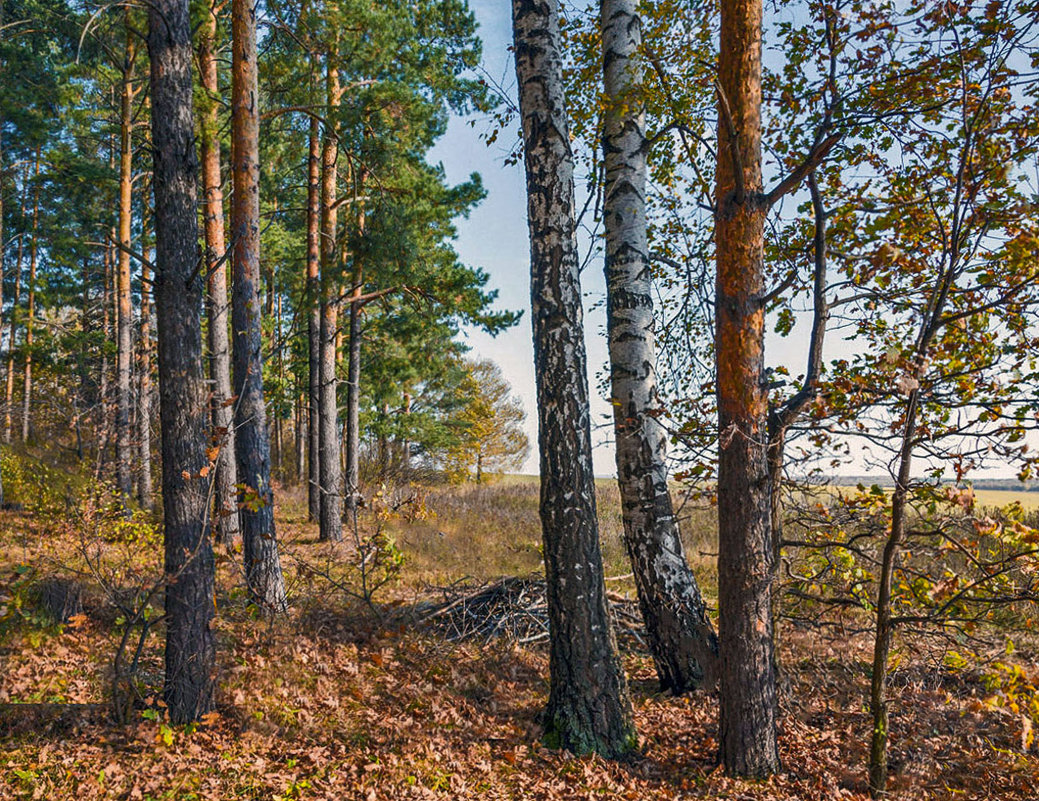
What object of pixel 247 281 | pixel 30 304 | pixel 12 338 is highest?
pixel 30 304

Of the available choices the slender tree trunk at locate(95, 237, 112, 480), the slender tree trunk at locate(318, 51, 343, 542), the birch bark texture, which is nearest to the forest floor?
the birch bark texture

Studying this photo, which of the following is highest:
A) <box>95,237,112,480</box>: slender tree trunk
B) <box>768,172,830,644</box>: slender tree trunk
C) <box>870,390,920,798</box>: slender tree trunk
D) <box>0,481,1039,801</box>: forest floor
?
<box>95,237,112,480</box>: slender tree trunk

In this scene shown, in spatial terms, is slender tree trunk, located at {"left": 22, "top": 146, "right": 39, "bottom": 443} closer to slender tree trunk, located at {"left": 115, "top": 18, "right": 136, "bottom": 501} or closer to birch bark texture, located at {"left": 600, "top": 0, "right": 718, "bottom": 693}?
slender tree trunk, located at {"left": 115, "top": 18, "right": 136, "bottom": 501}

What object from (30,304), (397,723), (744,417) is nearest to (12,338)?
(30,304)

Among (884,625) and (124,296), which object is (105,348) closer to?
(124,296)

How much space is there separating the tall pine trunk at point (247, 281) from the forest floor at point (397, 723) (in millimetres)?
1430

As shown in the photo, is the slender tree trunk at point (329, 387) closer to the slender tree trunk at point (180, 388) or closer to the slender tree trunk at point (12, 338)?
the slender tree trunk at point (180, 388)

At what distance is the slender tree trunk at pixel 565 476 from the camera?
4.12m

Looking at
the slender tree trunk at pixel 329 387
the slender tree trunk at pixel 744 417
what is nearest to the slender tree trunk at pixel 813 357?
the slender tree trunk at pixel 744 417

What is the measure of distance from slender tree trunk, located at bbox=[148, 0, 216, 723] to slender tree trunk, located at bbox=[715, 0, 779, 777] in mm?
3585

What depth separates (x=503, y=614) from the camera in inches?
257

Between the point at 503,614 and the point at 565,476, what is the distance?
3.03m

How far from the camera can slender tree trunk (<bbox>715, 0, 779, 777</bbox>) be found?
3.70 m

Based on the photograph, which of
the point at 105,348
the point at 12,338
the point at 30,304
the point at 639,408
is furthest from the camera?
the point at 12,338
